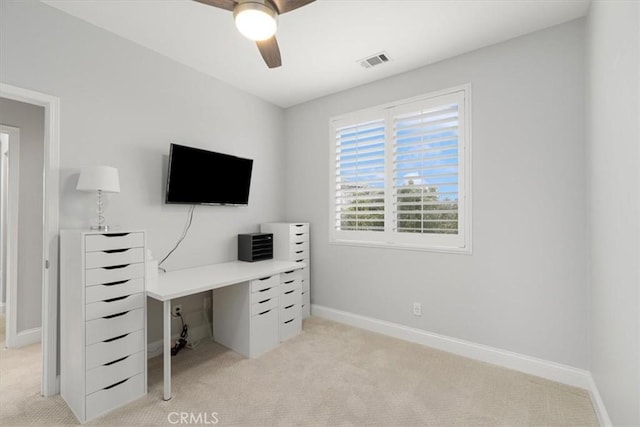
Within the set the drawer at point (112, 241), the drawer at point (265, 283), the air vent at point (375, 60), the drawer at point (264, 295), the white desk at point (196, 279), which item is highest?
the air vent at point (375, 60)

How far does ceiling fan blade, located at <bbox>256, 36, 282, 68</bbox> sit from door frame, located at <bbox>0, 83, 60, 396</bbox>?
152 centimetres

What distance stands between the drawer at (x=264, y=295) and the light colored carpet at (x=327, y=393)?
0.48 m

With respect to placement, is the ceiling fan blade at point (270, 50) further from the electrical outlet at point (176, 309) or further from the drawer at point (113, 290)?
the electrical outlet at point (176, 309)

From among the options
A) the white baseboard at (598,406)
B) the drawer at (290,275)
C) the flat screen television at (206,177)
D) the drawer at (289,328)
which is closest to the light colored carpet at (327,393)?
the white baseboard at (598,406)

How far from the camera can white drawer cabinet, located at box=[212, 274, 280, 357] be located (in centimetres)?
261

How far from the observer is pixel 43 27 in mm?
2021

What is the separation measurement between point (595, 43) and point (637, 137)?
1128 mm

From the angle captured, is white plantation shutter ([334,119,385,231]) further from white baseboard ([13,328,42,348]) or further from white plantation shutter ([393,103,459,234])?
white baseboard ([13,328,42,348])

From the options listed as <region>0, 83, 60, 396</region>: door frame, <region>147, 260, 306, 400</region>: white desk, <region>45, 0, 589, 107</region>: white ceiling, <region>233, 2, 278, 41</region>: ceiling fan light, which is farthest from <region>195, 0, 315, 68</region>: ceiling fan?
<region>147, 260, 306, 400</region>: white desk

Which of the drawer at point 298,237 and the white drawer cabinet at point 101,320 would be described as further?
the drawer at point 298,237

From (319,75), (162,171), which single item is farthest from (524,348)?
(162,171)

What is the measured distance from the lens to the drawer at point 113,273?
6.07 feet

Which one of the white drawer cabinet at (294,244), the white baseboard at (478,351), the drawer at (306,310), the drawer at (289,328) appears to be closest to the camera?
the white baseboard at (478,351)

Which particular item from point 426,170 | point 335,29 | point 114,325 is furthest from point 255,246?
point 335,29
